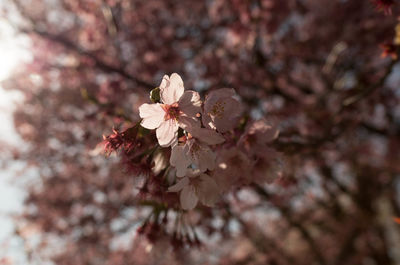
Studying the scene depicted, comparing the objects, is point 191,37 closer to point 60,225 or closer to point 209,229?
point 209,229

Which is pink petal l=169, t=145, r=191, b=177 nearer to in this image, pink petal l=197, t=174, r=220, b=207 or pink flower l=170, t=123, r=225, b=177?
pink flower l=170, t=123, r=225, b=177

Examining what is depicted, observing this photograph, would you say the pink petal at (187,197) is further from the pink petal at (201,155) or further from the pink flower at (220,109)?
the pink flower at (220,109)

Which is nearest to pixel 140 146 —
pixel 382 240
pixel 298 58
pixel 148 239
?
pixel 148 239

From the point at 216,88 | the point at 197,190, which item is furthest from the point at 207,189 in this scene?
the point at 216,88

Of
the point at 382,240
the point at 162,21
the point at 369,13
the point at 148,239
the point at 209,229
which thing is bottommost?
the point at 148,239

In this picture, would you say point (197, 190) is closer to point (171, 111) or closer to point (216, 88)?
point (171, 111)

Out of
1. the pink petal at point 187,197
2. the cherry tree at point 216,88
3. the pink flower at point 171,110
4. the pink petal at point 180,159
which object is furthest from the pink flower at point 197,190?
the cherry tree at point 216,88
